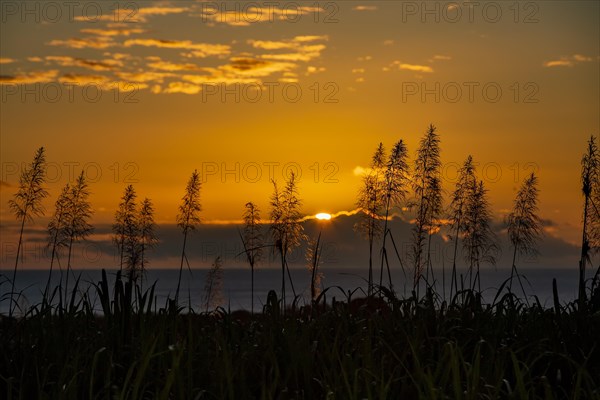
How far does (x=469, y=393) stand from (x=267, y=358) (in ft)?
5.59

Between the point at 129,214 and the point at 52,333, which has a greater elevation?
the point at 129,214

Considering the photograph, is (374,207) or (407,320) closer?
(407,320)

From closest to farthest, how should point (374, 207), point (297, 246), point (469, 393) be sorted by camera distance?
point (469, 393) < point (297, 246) < point (374, 207)

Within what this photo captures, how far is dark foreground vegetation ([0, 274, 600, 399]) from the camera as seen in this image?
4766 millimetres

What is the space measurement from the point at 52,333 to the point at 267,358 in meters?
1.74

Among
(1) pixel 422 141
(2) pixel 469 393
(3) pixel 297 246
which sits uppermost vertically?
(1) pixel 422 141

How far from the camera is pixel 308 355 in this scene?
531 cm

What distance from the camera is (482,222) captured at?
1050 centimetres

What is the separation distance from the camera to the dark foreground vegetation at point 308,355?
477 cm

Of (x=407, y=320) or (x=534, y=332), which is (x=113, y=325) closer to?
(x=407, y=320)

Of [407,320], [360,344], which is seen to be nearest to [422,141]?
[407,320]

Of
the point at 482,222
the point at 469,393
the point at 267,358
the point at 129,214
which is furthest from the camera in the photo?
the point at 129,214

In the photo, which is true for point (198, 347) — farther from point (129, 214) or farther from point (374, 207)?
point (129, 214)

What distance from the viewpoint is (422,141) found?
10.2m
